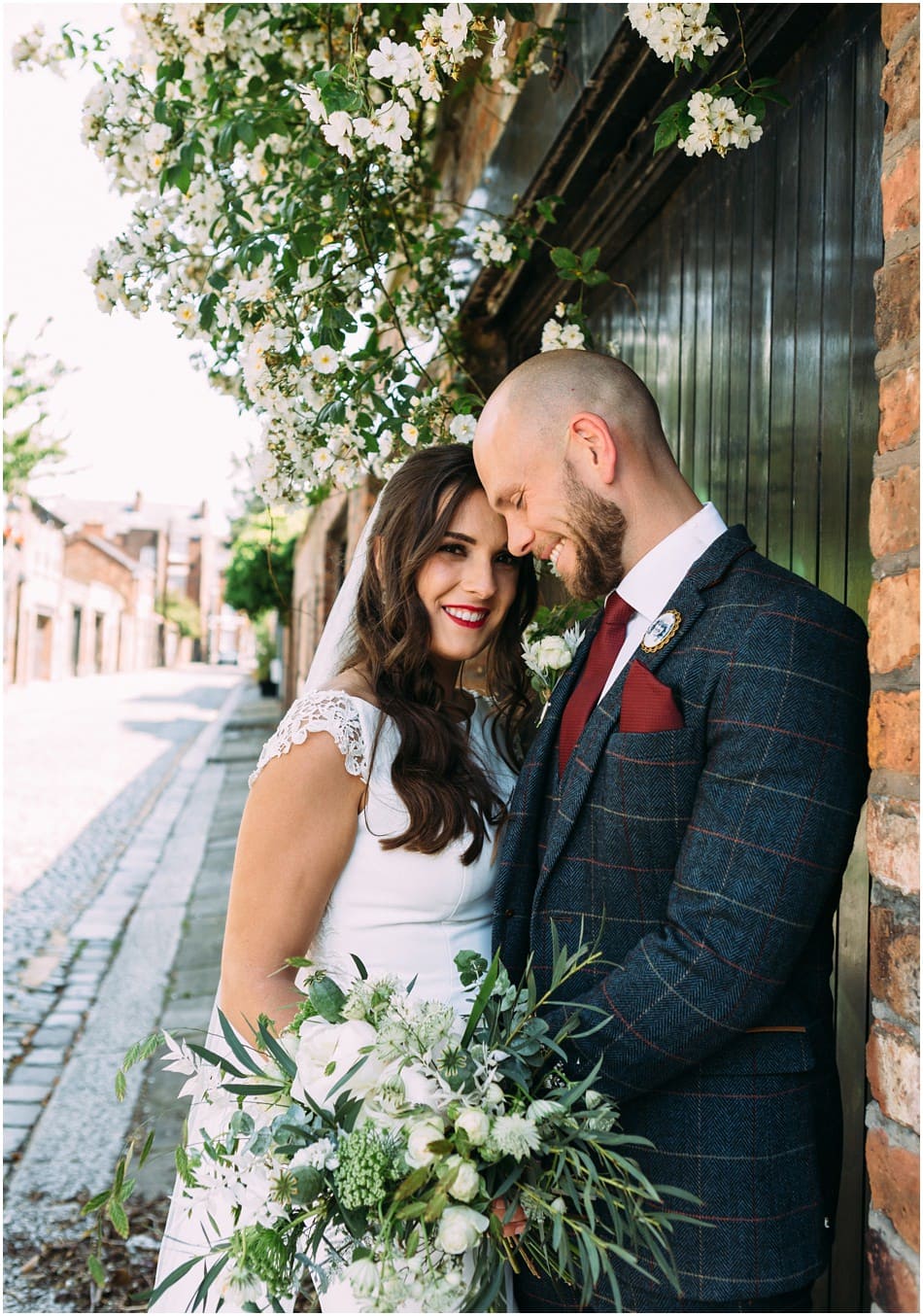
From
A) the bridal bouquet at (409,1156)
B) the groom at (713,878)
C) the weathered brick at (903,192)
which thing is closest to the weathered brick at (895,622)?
the groom at (713,878)

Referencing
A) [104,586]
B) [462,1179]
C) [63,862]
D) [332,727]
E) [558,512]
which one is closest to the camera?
[462,1179]

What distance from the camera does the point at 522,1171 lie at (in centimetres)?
140

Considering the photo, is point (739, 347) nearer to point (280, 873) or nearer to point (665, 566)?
point (665, 566)

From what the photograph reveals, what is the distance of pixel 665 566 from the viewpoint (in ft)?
6.24

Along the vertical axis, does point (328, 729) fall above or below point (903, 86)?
below

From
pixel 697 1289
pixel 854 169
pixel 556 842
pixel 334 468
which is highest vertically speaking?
pixel 854 169

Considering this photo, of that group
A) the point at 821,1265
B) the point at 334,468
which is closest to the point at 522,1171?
the point at 821,1265

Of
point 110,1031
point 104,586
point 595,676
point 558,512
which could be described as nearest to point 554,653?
point 595,676

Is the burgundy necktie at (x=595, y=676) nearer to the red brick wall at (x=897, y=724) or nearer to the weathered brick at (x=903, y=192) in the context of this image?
the red brick wall at (x=897, y=724)

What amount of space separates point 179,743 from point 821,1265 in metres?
19.9

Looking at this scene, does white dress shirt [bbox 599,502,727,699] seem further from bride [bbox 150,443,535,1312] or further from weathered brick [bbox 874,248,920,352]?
bride [bbox 150,443,535,1312]

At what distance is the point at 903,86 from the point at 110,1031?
6125 mm

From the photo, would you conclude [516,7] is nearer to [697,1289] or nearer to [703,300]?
[703,300]

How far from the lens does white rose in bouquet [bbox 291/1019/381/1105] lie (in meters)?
1.41
